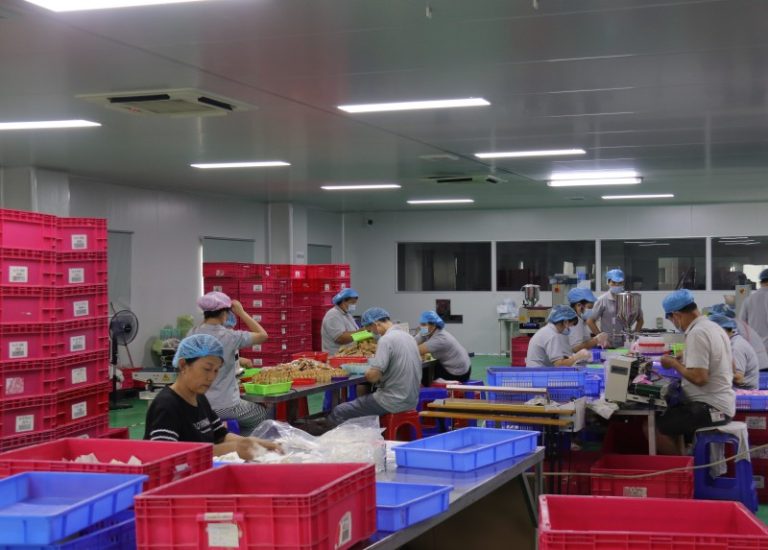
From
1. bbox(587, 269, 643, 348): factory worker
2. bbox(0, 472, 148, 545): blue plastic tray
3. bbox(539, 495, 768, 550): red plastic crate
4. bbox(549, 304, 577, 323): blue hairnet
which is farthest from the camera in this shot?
bbox(587, 269, 643, 348): factory worker

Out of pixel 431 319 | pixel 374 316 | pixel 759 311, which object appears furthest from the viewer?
pixel 759 311

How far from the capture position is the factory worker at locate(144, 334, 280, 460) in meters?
3.56

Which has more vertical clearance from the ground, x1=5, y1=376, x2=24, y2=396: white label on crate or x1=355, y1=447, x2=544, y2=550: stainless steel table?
x1=5, y1=376, x2=24, y2=396: white label on crate

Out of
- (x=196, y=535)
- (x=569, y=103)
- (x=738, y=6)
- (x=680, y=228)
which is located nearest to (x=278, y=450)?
(x=196, y=535)

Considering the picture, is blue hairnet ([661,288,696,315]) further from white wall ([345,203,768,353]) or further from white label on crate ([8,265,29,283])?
white wall ([345,203,768,353])

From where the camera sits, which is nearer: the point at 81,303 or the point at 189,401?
the point at 189,401

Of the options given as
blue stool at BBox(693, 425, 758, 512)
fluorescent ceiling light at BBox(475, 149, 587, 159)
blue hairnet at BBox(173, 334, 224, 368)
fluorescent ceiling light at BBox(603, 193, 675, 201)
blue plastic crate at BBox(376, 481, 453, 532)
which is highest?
fluorescent ceiling light at BBox(603, 193, 675, 201)

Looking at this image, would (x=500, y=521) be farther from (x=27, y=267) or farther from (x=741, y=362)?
(x=741, y=362)

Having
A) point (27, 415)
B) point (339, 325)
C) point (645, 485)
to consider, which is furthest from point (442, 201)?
point (27, 415)

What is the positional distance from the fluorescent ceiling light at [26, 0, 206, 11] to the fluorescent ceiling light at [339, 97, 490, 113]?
7.69 feet

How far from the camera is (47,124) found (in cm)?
642

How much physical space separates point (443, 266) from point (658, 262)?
3.63 m

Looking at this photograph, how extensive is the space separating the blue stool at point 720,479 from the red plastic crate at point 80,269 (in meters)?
3.97

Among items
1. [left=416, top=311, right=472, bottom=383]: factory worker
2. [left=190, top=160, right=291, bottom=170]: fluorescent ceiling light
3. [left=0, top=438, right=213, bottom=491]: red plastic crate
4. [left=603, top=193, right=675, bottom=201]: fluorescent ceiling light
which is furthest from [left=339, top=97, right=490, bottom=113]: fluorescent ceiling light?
[left=603, top=193, right=675, bottom=201]: fluorescent ceiling light
